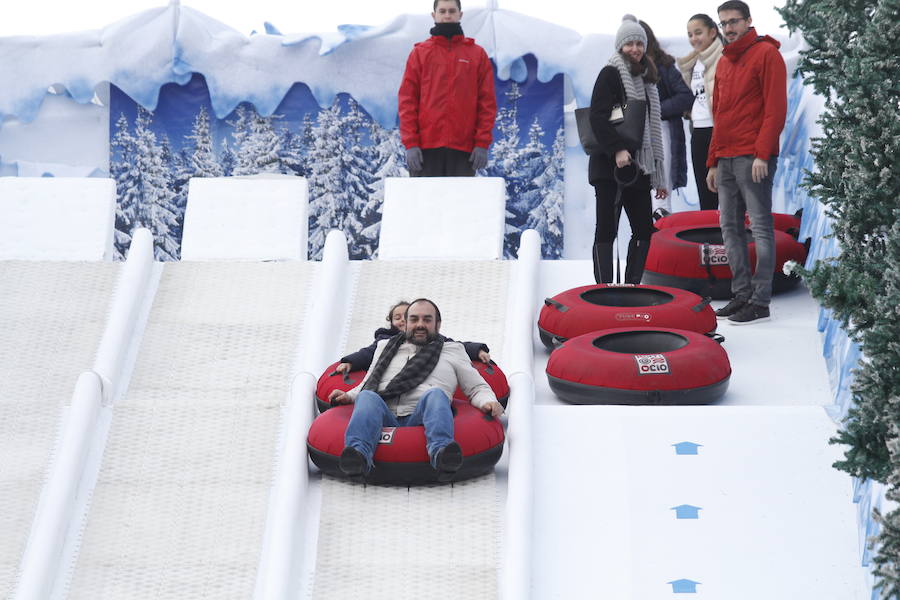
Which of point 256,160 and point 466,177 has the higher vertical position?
point 466,177

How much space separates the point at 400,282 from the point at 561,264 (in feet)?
4.03

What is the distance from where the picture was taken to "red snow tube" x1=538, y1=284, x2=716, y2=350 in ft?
20.3

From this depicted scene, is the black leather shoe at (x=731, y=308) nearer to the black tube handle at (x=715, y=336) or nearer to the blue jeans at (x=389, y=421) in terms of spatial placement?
the black tube handle at (x=715, y=336)

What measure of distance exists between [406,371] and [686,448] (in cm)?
111

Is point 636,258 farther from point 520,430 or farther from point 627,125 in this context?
point 520,430

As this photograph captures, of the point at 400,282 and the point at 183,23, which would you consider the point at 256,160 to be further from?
the point at 400,282

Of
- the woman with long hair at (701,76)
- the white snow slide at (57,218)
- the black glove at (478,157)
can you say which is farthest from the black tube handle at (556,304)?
the white snow slide at (57,218)

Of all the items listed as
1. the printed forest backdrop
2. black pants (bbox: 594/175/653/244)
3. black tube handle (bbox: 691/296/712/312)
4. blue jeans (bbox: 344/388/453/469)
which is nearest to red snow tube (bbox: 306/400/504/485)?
blue jeans (bbox: 344/388/453/469)

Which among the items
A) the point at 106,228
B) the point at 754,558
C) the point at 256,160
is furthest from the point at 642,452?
the point at 256,160

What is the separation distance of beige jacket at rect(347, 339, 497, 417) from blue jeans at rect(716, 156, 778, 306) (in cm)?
171

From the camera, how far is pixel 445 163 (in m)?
7.38

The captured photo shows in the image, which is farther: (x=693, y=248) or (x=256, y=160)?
(x=256, y=160)

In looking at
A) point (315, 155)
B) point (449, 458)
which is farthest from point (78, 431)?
point (315, 155)

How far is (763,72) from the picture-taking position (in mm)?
6059
